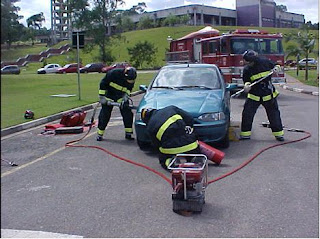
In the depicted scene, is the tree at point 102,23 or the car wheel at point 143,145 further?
the tree at point 102,23

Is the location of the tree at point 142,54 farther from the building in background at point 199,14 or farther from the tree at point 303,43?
the building in background at point 199,14

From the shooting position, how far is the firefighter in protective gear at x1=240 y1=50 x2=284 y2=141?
8.50m

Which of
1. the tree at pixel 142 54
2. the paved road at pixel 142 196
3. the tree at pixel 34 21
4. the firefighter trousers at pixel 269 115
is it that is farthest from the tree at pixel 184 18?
the tree at pixel 34 21

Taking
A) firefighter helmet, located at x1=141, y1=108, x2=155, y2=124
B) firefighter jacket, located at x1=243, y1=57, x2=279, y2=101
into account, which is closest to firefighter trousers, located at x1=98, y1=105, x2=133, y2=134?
firefighter helmet, located at x1=141, y1=108, x2=155, y2=124

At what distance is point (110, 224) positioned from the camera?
432 centimetres

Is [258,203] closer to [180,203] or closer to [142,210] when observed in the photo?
[180,203]

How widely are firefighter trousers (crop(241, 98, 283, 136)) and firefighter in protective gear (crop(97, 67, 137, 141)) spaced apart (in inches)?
90.2

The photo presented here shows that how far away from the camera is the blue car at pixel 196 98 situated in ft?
23.9

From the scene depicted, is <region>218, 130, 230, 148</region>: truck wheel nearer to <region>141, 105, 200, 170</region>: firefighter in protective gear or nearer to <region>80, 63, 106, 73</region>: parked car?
<region>141, 105, 200, 170</region>: firefighter in protective gear

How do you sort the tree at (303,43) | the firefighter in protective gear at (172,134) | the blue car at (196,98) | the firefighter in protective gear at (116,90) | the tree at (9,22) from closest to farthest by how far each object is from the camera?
the tree at (9,22), the firefighter in protective gear at (172,134), the blue car at (196,98), the firefighter in protective gear at (116,90), the tree at (303,43)

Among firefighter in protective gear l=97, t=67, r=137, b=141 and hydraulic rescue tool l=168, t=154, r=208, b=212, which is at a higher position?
firefighter in protective gear l=97, t=67, r=137, b=141

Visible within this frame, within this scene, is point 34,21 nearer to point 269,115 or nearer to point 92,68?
point 269,115

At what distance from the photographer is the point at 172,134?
5.82m

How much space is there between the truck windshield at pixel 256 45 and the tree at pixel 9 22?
16.2 meters
